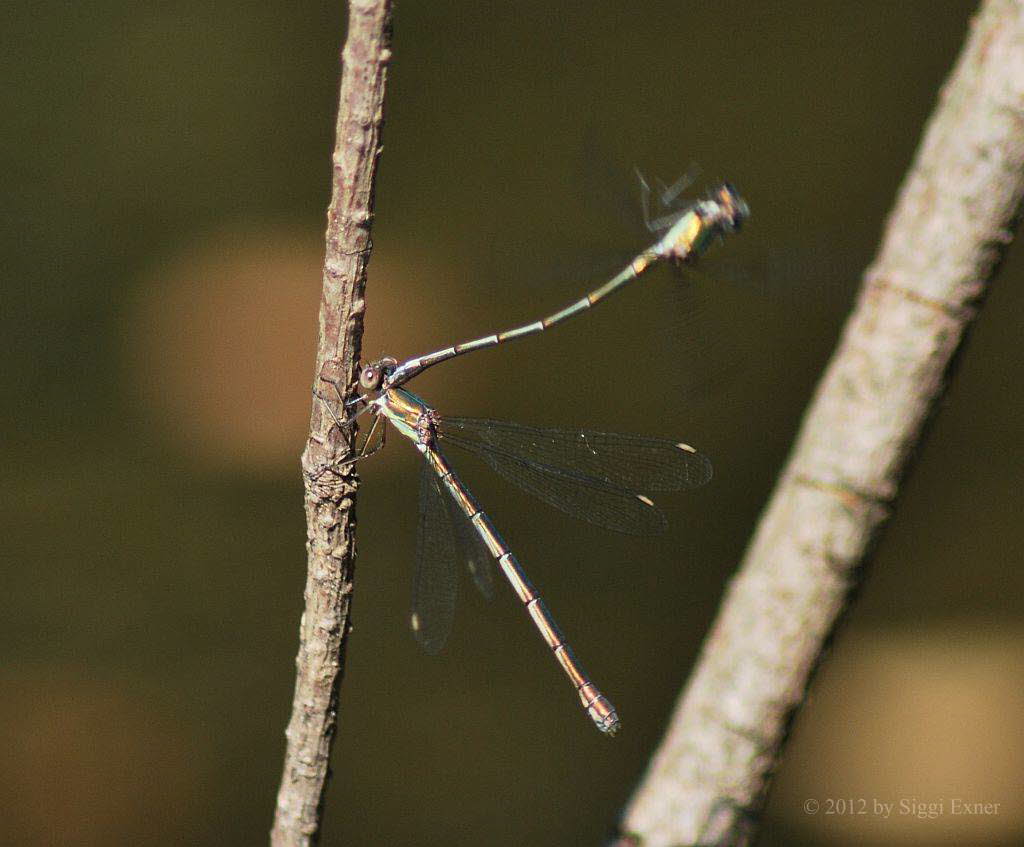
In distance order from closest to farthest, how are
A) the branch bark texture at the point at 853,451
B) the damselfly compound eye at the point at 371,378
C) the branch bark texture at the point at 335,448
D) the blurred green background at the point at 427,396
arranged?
the branch bark texture at the point at 335,448 → the branch bark texture at the point at 853,451 → the damselfly compound eye at the point at 371,378 → the blurred green background at the point at 427,396

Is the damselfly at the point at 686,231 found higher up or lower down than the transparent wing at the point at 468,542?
higher up

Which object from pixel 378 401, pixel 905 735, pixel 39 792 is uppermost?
pixel 378 401

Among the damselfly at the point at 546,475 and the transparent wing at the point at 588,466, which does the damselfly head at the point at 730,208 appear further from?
the transparent wing at the point at 588,466

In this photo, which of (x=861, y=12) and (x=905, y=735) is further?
(x=905, y=735)

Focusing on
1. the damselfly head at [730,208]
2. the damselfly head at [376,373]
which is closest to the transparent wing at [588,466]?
the damselfly head at [376,373]

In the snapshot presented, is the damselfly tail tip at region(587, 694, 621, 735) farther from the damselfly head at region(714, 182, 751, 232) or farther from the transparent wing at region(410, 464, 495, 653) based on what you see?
the damselfly head at region(714, 182, 751, 232)

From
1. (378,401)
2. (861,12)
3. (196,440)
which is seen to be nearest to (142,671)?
(196,440)

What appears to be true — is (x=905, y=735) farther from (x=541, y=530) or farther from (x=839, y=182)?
(x=839, y=182)
